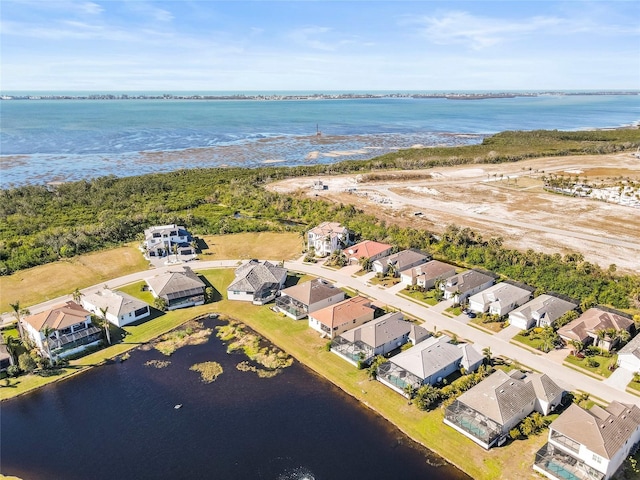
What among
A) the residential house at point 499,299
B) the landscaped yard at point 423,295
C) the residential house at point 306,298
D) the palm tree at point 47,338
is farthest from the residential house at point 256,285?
the residential house at point 499,299

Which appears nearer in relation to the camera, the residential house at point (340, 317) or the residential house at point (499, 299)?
the residential house at point (340, 317)

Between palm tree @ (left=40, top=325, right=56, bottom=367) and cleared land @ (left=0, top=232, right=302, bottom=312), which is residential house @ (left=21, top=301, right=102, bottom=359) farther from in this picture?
cleared land @ (left=0, top=232, right=302, bottom=312)

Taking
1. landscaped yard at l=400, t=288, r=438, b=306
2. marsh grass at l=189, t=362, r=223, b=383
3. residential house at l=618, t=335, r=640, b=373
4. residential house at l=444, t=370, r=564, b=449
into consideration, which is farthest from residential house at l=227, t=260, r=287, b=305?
residential house at l=618, t=335, r=640, b=373

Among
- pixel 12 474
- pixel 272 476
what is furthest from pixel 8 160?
pixel 272 476

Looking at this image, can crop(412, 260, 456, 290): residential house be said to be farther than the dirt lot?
No

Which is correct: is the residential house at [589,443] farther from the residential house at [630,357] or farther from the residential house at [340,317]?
the residential house at [340,317]

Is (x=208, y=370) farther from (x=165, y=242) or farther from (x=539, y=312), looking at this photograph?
(x=539, y=312)
